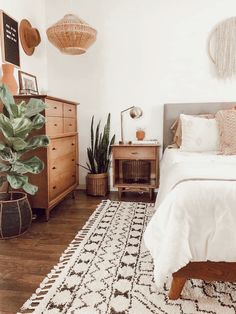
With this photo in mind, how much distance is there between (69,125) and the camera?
10.3 ft

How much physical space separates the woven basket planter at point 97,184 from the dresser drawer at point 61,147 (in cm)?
41

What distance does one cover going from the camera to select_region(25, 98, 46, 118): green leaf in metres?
2.16

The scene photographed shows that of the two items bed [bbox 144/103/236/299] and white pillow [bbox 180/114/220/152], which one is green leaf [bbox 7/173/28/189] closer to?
bed [bbox 144/103/236/299]

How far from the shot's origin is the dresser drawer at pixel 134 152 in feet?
10.6

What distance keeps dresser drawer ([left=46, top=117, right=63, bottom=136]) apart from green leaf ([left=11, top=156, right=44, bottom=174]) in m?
0.35

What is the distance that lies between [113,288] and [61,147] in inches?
64.7

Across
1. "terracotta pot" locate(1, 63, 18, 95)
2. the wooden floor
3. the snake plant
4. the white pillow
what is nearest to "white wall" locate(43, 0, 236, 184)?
the snake plant

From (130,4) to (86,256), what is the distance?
303cm

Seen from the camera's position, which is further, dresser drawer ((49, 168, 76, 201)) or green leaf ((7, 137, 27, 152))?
dresser drawer ((49, 168, 76, 201))

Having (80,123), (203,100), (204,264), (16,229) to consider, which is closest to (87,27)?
(80,123)

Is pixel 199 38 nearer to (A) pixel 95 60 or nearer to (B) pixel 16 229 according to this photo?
(A) pixel 95 60

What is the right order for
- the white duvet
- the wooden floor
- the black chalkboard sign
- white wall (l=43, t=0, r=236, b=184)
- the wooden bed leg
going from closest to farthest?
the white duvet
the wooden bed leg
the wooden floor
the black chalkboard sign
white wall (l=43, t=0, r=236, b=184)

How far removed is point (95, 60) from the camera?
141 inches

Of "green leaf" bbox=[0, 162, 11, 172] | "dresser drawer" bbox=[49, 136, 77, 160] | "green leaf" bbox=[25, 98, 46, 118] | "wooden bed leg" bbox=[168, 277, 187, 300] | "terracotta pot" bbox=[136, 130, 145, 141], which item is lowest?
"wooden bed leg" bbox=[168, 277, 187, 300]
